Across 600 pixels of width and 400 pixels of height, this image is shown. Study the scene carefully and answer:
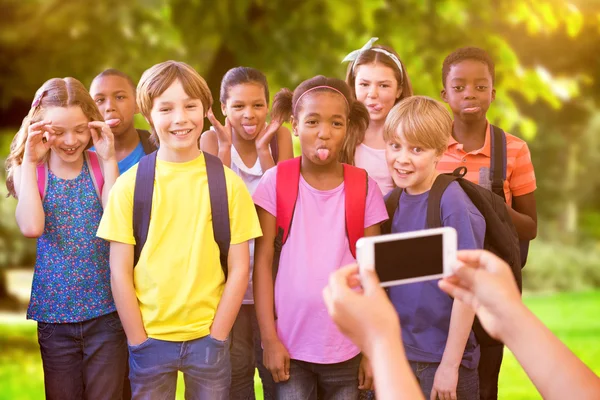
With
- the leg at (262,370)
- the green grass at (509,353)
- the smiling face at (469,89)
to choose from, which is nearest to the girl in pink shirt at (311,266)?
the leg at (262,370)

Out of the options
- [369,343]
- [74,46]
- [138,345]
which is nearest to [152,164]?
[138,345]

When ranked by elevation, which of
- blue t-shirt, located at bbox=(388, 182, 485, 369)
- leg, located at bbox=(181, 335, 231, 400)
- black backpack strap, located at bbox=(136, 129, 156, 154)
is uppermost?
black backpack strap, located at bbox=(136, 129, 156, 154)

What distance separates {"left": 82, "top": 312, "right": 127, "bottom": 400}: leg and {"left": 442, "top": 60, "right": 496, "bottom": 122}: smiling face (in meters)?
2.01

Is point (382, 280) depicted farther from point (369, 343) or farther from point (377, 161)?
point (377, 161)

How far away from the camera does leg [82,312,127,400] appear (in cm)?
327

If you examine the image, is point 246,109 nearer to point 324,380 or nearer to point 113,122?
point 113,122

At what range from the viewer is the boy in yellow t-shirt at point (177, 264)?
2.96 metres

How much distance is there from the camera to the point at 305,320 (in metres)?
3.11

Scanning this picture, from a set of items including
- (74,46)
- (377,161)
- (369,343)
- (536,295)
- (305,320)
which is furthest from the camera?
(536,295)

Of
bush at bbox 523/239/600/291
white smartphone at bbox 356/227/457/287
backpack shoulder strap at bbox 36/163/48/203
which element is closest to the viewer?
white smartphone at bbox 356/227/457/287

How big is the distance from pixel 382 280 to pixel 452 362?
1173mm

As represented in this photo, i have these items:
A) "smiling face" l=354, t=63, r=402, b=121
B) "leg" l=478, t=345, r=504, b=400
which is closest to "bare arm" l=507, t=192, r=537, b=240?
"leg" l=478, t=345, r=504, b=400

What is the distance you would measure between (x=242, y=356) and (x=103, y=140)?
48.9 inches

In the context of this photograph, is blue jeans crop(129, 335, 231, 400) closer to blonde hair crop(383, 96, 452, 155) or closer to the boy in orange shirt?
blonde hair crop(383, 96, 452, 155)
